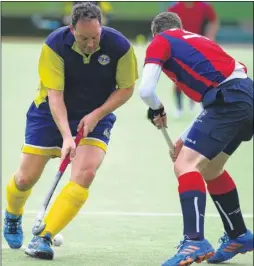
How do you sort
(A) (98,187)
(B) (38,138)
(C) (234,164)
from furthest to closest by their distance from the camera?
(C) (234,164)
(A) (98,187)
(B) (38,138)

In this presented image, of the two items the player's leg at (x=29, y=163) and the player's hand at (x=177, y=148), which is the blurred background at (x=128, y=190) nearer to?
the player's leg at (x=29, y=163)

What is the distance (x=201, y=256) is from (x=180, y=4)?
965 centimetres

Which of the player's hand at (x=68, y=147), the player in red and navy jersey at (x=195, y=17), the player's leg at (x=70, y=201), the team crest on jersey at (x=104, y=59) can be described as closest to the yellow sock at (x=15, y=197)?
the player's leg at (x=70, y=201)

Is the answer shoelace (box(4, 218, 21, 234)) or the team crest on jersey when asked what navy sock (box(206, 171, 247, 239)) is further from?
shoelace (box(4, 218, 21, 234))

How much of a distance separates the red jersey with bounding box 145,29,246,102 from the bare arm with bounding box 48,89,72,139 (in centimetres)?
70

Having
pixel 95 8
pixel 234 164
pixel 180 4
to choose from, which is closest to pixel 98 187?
pixel 234 164

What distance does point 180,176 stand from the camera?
5.18m

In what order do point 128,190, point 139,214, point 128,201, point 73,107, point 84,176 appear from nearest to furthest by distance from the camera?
point 84,176 < point 73,107 < point 139,214 < point 128,201 < point 128,190

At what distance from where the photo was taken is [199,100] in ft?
17.4

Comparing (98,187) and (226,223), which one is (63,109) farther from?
(98,187)

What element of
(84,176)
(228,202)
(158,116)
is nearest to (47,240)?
(84,176)

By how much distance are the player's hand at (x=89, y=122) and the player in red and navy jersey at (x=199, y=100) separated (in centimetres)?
41

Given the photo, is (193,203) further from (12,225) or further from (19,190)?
(12,225)

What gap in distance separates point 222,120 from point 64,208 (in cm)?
108
